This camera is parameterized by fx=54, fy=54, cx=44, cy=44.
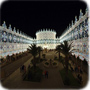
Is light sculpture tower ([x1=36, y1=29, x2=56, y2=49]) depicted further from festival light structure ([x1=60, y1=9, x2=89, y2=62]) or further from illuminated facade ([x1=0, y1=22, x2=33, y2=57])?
festival light structure ([x1=60, y1=9, x2=89, y2=62])

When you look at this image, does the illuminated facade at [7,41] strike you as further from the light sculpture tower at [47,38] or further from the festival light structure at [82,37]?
the light sculpture tower at [47,38]

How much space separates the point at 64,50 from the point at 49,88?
623cm

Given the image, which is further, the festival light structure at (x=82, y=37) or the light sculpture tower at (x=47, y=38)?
the light sculpture tower at (x=47, y=38)

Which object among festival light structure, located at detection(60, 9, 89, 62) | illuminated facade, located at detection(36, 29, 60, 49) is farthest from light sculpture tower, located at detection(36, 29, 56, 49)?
festival light structure, located at detection(60, 9, 89, 62)

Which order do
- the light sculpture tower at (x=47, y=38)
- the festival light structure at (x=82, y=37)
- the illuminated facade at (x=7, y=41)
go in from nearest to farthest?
the festival light structure at (x=82, y=37), the illuminated facade at (x=7, y=41), the light sculpture tower at (x=47, y=38)

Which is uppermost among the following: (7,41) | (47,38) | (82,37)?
(47,38)

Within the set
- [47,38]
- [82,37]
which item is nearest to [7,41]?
[82,37]

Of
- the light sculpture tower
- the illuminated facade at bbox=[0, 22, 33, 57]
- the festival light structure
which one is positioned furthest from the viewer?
the light sculpture tower

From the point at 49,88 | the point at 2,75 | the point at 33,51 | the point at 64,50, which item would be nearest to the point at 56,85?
the point at 49,88

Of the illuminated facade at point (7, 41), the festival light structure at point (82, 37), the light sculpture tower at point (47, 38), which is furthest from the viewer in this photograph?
the light sculpture tower at point (47, 38)

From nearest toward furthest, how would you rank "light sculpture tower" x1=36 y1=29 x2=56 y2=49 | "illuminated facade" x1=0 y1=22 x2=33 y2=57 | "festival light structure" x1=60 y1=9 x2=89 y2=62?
"festival light structure" x1=60 y1=9 x2=89 y2=62 < "illuminated facade" x1=0 y1=22 x2=33 y2=57 < "light sculpture tower" x1=36 y1=29 x2=56 y2=49

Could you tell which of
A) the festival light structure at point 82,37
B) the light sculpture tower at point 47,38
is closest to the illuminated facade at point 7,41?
the festival light structure at point 82,37

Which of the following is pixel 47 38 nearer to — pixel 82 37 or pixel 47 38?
pixel 47 38

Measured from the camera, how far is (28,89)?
682 centimetres
